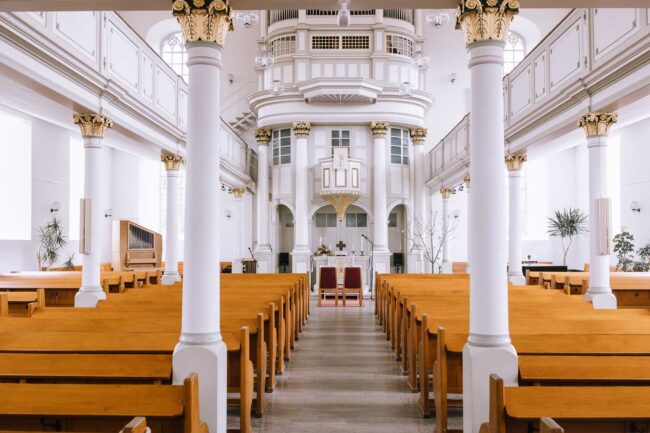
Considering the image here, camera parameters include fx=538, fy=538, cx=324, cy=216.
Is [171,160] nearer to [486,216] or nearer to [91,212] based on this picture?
[91,212]

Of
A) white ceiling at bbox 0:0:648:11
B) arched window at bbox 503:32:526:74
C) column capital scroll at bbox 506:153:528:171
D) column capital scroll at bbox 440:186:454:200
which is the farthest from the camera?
arched window at bbox 503:32:526:74

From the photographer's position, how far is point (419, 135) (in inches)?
843

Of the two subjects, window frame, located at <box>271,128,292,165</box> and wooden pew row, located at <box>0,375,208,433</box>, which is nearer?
wooden pew row, located at <box>0,375,208,433</box>

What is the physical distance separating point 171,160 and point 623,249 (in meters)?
13.6

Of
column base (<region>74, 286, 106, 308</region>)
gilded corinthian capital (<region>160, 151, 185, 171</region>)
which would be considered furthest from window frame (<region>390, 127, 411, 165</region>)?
column base (<region>74, 286, 106, 308</region>)

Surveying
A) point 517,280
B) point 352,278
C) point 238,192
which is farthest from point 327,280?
point 238,192

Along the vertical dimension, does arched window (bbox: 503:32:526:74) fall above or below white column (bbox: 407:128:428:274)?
above

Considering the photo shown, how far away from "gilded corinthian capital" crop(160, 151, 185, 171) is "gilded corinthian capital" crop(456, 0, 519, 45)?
984 cm

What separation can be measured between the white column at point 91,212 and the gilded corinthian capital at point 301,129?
11398mm

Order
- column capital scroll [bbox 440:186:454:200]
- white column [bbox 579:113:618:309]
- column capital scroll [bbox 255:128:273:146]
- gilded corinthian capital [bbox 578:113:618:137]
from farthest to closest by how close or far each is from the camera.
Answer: column capital scroll [bbox 255:128:273:146] → column capital scroll [bbox 440:186:454:200] → gilded corinthian capital [bbox 578:113:618:137] → white column [bbox 579:113:618:309]

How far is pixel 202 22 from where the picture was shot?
15.6 feet

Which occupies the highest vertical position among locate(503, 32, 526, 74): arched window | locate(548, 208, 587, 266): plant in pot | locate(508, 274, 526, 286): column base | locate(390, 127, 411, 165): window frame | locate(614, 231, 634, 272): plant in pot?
locate(503, 32, 526, 74): arched window

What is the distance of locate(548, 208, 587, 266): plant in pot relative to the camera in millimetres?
19875

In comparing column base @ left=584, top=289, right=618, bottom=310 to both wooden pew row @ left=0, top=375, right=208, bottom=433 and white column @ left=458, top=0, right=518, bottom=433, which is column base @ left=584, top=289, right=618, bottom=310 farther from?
wooden pew row @ left=0, top=375, right=208, bottom=433
